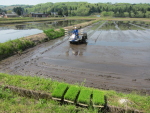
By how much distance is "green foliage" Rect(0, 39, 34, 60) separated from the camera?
10703mm

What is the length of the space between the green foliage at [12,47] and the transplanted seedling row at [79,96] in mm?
7538

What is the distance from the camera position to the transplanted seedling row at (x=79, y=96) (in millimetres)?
4582

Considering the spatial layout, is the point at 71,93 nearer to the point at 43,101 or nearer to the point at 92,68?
the point at 43,101

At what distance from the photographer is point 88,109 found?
457 centimetres

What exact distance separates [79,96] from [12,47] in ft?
29.9

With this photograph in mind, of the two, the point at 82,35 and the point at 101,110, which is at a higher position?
the point at 82,35

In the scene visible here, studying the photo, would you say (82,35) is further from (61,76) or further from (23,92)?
(23,92)

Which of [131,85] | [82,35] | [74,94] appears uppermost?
[82,35]

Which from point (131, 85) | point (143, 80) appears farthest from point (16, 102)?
point (143, 80)

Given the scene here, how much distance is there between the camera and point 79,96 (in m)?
4.79

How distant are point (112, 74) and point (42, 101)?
14.8ft

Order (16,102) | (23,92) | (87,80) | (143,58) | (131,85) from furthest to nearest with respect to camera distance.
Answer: (143,58) → (87,80) → (131,85) → (23,92) → (16,102)

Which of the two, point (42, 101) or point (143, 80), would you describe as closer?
point (42, 101)

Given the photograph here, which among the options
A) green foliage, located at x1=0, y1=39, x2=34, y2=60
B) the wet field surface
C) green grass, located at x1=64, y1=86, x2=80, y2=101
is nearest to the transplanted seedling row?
green grass, located at x1=64, y1=86, x2=80, y2=101
